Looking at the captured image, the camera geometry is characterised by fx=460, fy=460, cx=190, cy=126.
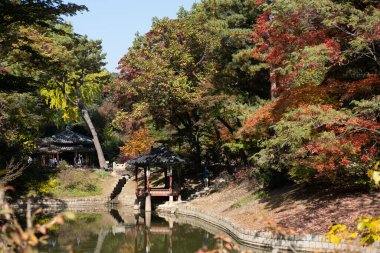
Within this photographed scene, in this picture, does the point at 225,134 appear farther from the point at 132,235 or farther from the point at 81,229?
the point at 81,229

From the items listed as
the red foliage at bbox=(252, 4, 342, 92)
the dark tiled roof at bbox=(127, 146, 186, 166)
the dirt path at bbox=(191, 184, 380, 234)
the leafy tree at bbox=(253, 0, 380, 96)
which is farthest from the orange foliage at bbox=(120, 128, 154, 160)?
the leafy tree at bbox=(253, 0, 380, 96)

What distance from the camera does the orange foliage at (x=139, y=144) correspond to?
34938mm

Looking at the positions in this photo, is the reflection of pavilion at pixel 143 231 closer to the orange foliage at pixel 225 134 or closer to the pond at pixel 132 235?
the pond at pixel 132 235

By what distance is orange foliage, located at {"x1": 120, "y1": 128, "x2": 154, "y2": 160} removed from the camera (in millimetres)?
34938

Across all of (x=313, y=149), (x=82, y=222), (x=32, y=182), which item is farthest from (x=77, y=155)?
(x=313, y=149)

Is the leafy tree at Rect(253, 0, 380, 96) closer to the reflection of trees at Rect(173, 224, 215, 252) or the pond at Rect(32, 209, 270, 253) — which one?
the pond at Rect(32, 209, 270, 253)

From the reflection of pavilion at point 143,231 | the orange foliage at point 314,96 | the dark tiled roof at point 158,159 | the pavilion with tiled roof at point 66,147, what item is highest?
the orange foliage at point 314,96

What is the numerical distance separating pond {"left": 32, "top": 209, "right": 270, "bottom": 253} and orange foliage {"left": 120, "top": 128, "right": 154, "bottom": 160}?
418 inches

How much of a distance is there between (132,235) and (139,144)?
54.0ft

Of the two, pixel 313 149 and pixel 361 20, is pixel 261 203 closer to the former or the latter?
pixel 313 149

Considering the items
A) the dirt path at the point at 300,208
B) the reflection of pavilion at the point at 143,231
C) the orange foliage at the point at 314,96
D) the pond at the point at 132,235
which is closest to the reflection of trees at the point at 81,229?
the pond at the point at 132,235

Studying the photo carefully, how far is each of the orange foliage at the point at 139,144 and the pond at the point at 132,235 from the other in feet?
34.8

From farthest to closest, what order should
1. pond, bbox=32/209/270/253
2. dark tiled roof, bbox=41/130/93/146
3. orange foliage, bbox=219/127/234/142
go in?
dark tiled roof, bbox=41/130/93/146 < orange foliage, bbox=219/127/234/142 < pond, bbox=32/209/270/253

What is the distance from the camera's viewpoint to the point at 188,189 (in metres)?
28.4
